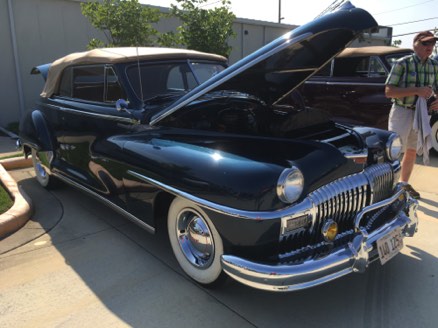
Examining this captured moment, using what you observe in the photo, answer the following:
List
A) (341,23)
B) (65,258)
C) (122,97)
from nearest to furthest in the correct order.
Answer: (341,23) → (65,258) → (122,97)

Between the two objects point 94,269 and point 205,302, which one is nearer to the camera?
point 205,302

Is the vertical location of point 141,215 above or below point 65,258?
above

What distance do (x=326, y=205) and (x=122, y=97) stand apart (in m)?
2.14

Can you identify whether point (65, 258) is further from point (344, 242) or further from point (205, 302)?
point (344, 242)

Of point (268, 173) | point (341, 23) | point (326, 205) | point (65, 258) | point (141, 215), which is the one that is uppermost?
point (341, 23)

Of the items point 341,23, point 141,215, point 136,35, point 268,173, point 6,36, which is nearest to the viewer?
point 268,173

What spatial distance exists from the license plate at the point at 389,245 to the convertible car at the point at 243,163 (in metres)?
0.01

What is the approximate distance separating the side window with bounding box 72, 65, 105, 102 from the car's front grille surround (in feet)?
8.12

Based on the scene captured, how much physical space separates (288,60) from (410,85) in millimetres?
1727

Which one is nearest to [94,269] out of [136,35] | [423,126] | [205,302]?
[205,302]

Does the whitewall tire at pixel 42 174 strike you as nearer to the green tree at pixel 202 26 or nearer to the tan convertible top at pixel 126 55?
the tan convertible top at pixel 126 55

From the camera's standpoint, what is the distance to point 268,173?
7.55 feet

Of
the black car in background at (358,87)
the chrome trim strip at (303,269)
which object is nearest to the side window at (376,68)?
the black car in background at (358,87)

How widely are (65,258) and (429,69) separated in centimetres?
402
